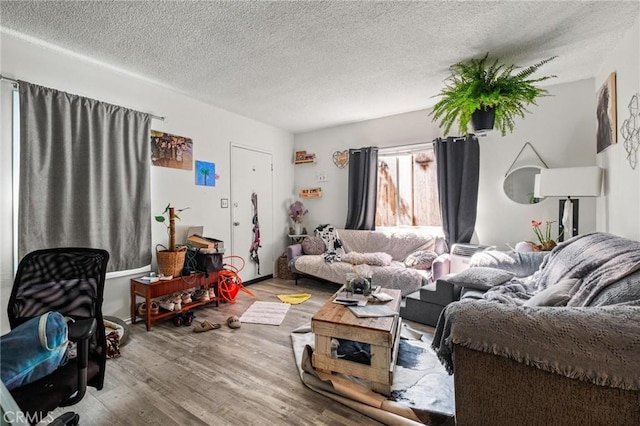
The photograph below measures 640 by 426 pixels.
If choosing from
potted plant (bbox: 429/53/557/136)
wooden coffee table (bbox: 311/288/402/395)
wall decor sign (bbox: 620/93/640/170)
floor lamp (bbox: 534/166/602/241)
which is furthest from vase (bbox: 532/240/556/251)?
wooden coffee table (bbox: 311/288/402/395)

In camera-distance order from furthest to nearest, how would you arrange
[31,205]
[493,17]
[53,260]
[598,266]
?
[31,205] → [493,17] → [598,266] → [53,260]

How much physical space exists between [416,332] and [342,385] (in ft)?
3.59

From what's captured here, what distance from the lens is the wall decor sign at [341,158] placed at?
4800 millimetres

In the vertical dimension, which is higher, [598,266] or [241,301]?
[598,266]

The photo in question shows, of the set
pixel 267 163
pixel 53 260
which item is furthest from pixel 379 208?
pixel 53 260

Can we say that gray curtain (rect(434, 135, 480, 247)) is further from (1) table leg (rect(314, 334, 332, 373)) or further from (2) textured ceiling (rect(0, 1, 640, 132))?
(1) table leg (rect(314, 334, 332, 373))

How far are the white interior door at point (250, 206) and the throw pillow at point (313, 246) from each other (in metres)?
0.67

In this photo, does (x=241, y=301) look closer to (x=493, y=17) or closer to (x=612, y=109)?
(x=493, y=17)

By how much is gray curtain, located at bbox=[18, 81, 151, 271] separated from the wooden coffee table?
221 centimetres

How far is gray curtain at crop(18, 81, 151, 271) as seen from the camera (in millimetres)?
2309

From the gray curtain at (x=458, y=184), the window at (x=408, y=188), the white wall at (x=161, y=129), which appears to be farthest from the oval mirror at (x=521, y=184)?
the white wall at (x=161, y=129)

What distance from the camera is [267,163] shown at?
15.6 ft

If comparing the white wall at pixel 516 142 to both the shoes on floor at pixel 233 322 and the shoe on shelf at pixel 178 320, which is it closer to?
the shoes on floor at pixel 233 322

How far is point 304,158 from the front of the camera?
5195 millimetres
